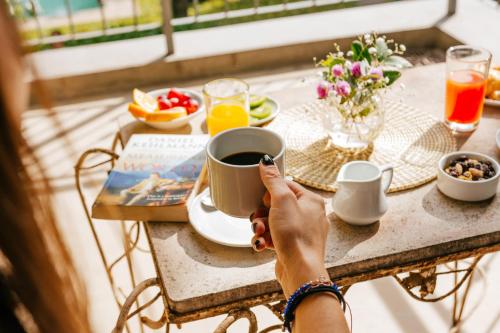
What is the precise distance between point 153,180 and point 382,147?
596mm

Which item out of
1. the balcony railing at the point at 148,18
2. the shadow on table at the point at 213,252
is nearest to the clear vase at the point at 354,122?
the shadow on table at the point at 213,252

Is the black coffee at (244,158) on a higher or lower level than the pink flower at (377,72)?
lower

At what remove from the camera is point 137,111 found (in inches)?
64.3

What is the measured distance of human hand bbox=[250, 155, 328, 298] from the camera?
95cm

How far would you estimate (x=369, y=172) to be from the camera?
126 centimetres

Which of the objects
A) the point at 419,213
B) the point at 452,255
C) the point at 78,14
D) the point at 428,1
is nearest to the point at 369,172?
the point at 419,213

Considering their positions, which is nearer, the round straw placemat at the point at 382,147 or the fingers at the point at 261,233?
the fingers at the point at 261,233

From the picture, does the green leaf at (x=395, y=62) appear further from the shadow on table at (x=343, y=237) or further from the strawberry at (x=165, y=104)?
the strawberry at (x=165, y=104)

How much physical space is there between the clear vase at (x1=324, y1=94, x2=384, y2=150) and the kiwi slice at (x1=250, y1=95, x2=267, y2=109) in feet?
0.83

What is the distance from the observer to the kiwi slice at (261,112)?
1.62m

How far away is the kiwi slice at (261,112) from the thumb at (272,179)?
614mm

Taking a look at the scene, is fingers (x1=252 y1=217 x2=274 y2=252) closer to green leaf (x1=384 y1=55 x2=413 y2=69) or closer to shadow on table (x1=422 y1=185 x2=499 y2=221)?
shadow on table (x1=422 y1=185 x2=499 y2=221)

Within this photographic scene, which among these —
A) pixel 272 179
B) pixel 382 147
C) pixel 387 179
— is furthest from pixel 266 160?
pixel 382 147

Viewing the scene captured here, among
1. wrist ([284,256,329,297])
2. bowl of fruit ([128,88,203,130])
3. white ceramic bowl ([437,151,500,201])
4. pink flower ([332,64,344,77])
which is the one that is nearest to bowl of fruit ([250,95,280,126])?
bowl of fruit ([128,88,203,130])
